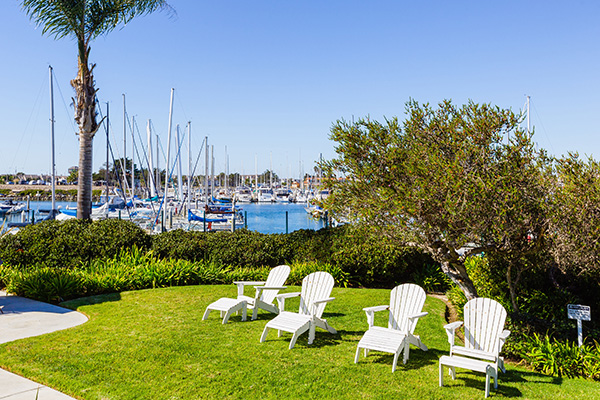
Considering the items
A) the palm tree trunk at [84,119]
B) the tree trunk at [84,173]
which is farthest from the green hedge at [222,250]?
the palm tree trunk at [84,119]

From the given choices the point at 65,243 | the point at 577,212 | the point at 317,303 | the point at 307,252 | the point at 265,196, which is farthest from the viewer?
the point at 265,196

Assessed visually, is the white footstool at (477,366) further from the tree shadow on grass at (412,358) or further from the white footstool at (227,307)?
the white footstool at (227,307)

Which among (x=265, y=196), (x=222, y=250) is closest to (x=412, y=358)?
(x=222, y=250)

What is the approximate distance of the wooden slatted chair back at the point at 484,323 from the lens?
5.61 m

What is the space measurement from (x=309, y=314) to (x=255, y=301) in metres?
1.08

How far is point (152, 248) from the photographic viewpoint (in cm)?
1210

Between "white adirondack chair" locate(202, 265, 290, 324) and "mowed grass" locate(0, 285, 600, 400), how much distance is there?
23 cm

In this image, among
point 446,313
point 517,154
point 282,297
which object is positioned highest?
point 517,154

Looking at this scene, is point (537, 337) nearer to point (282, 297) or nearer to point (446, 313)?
point (446, 313)

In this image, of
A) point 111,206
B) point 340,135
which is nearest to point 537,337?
point 340,135

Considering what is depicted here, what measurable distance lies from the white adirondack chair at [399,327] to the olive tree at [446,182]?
75 centimetres

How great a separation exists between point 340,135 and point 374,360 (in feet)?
11.1

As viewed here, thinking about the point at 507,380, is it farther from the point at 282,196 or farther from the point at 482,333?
the point at 282,196

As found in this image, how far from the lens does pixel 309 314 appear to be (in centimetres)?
724
